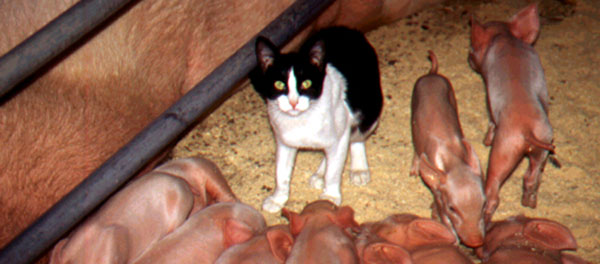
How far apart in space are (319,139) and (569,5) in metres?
2.12

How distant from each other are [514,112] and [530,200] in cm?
42

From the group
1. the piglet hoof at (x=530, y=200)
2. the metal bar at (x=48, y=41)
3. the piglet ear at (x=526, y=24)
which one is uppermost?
the metal bar at (x=48, y=41)

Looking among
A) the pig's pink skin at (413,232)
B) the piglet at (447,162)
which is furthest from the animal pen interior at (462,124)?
the pig's pink skin at (413,232)

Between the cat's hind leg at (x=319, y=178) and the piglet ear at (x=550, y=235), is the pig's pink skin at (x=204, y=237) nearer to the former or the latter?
the cat's hind leg at (x=319, y=178)

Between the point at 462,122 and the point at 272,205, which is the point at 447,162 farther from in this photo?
the point at 272,205

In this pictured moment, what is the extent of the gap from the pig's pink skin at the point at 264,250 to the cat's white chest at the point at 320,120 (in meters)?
0.47

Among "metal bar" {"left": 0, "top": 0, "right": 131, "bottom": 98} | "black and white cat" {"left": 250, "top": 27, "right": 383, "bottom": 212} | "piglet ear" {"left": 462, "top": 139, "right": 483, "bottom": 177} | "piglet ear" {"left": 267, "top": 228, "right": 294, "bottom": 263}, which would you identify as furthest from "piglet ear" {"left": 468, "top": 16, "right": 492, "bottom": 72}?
"metal bar" {"left": 0, "top": 0, "right": 131, "bottom": 98}

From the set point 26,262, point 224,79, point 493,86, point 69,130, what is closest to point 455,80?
point 493,86

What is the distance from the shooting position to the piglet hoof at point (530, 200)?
9.21 ft

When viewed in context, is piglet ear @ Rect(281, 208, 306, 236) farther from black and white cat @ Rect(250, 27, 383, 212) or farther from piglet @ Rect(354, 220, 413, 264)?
black and white cat @ Rect(250, 27, 383, 212)

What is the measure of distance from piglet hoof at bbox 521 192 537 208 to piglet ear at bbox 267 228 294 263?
3.81ft

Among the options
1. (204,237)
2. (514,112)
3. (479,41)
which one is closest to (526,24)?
(479,41)

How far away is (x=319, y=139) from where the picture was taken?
262 cm

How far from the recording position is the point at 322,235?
2.19 metres
